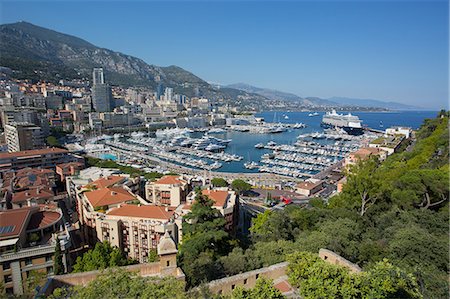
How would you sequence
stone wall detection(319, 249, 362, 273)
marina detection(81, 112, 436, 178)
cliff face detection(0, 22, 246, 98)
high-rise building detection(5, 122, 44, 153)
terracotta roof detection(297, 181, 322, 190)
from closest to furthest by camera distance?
stone wall detection(319, 249, 362, 273) < terracotta roof detection(297, 181, 322, 190) < high-rise building detection(5, 122, 44, 153) < marina detection(81, 112, 436, 178) < cliff face detection(0, 22, 246, 98)

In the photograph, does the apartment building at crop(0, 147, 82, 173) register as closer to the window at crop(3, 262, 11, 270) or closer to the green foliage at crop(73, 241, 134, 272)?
the window at crop(3, 262, 11, 270)

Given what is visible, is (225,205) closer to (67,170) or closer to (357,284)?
(357,284)

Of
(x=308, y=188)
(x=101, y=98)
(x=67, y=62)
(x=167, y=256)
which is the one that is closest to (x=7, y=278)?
(x=167, y=256)

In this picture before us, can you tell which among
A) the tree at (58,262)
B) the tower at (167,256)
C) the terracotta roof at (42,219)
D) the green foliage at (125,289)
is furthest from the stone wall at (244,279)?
the terracotta roof at (42,219)

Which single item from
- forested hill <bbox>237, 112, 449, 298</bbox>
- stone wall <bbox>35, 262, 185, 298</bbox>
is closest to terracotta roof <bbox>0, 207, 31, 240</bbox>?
stone wall <bbox>35, 262, 185, 298</bbox>

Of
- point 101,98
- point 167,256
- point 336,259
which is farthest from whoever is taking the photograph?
point 101,98

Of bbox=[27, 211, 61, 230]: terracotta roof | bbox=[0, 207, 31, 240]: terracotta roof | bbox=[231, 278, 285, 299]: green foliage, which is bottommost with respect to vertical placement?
bbox=[27, 211, 61, 230]: terracotta roof
